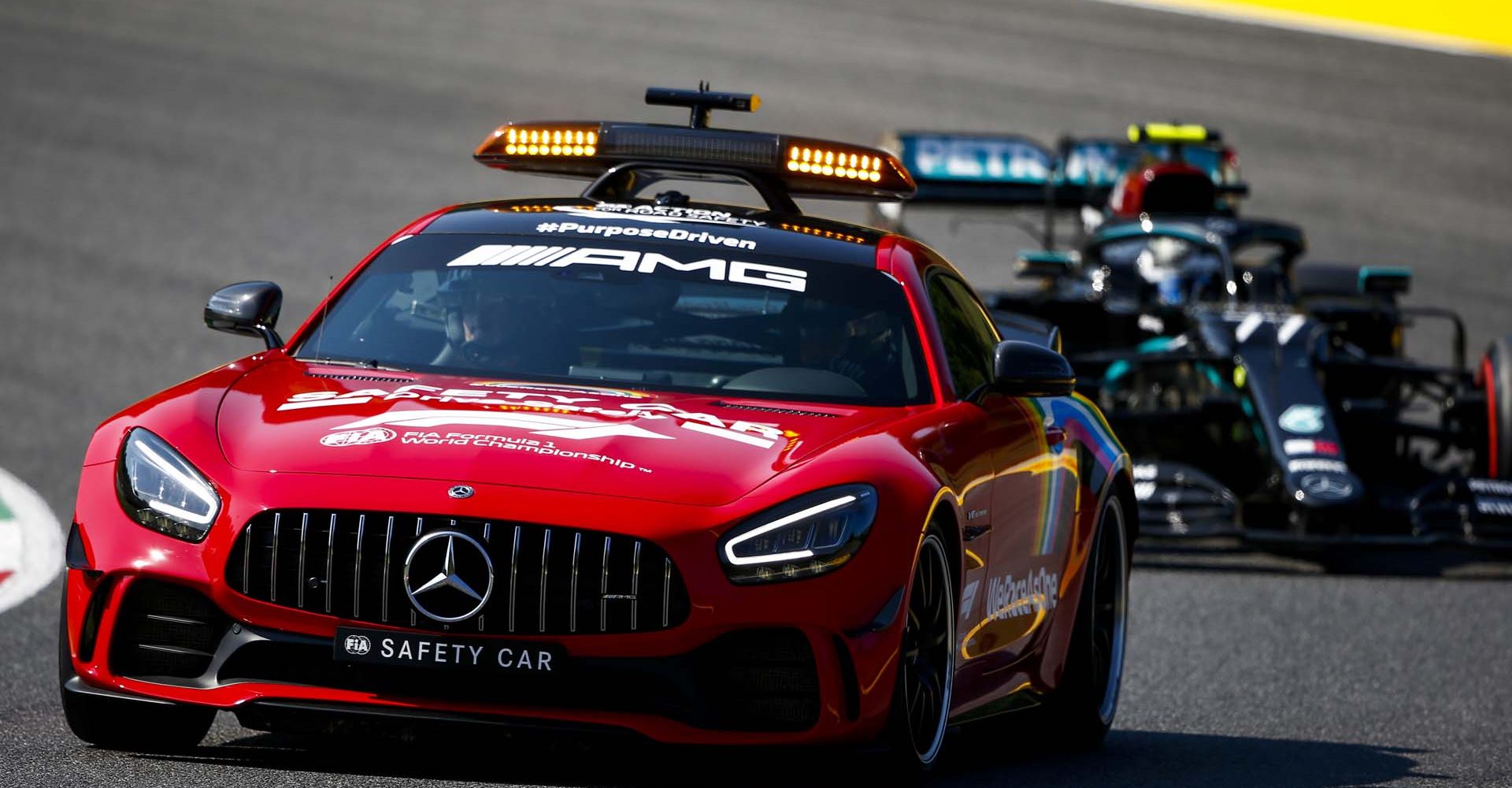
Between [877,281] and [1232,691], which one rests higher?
[877,281]

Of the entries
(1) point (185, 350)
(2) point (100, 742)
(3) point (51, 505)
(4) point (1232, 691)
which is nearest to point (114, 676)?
(2) point (100, 742)

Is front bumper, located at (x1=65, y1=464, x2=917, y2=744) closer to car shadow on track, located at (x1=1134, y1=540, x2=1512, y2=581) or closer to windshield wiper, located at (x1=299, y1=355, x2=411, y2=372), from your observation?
windshield wiper, located at (x1=299, y1=355, x2=411, y2=372)

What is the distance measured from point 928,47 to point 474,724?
3091 centimetres

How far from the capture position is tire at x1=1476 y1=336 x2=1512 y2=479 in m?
14.8

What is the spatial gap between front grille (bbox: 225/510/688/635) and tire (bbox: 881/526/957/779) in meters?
0.61

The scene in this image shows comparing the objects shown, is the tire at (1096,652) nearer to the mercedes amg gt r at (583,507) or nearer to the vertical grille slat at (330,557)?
the mercedes amg gt r at (583,507)

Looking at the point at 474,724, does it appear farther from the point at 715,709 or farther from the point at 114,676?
the point at 114,676

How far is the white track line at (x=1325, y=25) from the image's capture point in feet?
118

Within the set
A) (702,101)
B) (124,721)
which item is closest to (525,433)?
(124,721)

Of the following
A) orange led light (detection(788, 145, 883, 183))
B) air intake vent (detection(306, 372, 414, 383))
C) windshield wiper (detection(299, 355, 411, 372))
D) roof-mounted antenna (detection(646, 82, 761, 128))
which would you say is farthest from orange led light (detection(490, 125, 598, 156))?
air intake vent (detection(306, 372, 414, 383))

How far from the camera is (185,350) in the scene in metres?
18.3

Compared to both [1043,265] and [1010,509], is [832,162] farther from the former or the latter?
[1043,265]

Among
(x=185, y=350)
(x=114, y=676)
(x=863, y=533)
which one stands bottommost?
(x=185, y=350)

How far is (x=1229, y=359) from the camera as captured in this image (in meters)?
14.1
